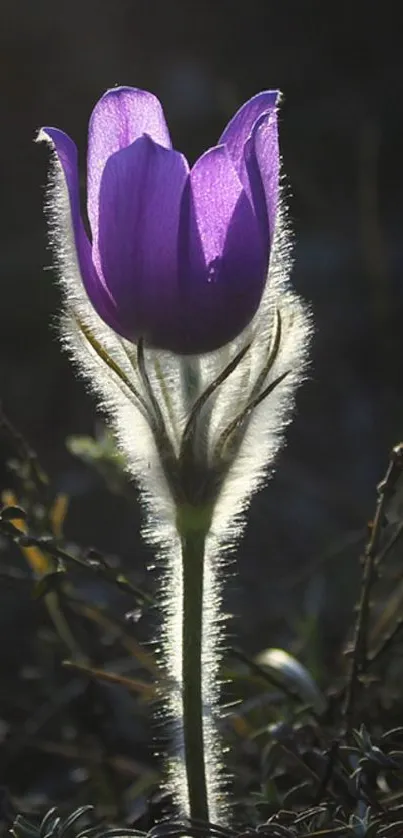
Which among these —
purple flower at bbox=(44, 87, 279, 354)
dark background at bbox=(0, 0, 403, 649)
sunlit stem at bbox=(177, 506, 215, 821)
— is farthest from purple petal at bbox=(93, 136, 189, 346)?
dark background at bbox=(0, 0, 403, 649)

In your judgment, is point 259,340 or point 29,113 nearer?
point 259,340

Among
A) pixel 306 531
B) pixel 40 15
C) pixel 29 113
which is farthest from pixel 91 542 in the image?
pixel 40 15

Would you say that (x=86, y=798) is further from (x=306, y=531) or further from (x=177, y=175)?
(x=306, y=531)

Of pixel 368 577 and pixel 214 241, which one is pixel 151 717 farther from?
pixel 214 241

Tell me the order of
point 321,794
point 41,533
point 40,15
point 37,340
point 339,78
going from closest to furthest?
point 321,794, point 41,533, point 37,340, point 339,78, point 40,15

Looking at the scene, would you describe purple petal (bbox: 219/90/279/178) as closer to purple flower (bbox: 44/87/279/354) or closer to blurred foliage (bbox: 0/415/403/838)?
purple flower (bbox: 44/87/279/354)

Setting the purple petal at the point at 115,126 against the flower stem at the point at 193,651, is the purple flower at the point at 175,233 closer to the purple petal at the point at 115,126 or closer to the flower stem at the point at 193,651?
the purple petal at the point at 115,126
